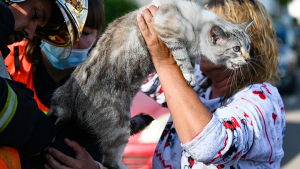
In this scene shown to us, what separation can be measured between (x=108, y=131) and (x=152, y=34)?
26.4 inches

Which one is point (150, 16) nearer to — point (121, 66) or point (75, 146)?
point (121, 66)

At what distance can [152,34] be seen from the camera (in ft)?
6.29

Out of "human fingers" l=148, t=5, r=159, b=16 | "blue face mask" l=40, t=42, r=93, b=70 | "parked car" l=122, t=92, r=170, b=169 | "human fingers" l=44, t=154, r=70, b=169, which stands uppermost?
"human fingers" l=148, t=5, r=159, b=16

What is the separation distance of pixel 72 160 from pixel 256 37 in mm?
1312

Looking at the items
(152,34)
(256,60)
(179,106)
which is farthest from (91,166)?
(256,60)

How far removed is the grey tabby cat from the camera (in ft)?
6.73

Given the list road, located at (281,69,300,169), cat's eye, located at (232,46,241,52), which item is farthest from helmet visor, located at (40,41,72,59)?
road, located at (281,69,300,169)

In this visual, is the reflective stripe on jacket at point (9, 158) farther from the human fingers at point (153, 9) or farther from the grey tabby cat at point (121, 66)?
the human fingers at point (153, 9)

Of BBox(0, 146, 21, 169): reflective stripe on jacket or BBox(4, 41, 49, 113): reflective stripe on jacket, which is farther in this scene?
BBox(4, 41, 49, 113): reflective stripe on jacket

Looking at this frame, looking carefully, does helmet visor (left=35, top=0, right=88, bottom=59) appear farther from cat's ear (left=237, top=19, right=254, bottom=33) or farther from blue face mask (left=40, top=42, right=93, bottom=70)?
cat's ear (left=237, top=19, right=254, bottom=33)

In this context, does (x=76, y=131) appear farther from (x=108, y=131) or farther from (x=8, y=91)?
(x=8, y=91)

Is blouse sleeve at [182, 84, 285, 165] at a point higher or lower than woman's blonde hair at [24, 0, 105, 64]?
lower

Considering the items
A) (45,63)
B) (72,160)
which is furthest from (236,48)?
(45,63)

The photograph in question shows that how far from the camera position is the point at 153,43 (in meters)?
1.91
